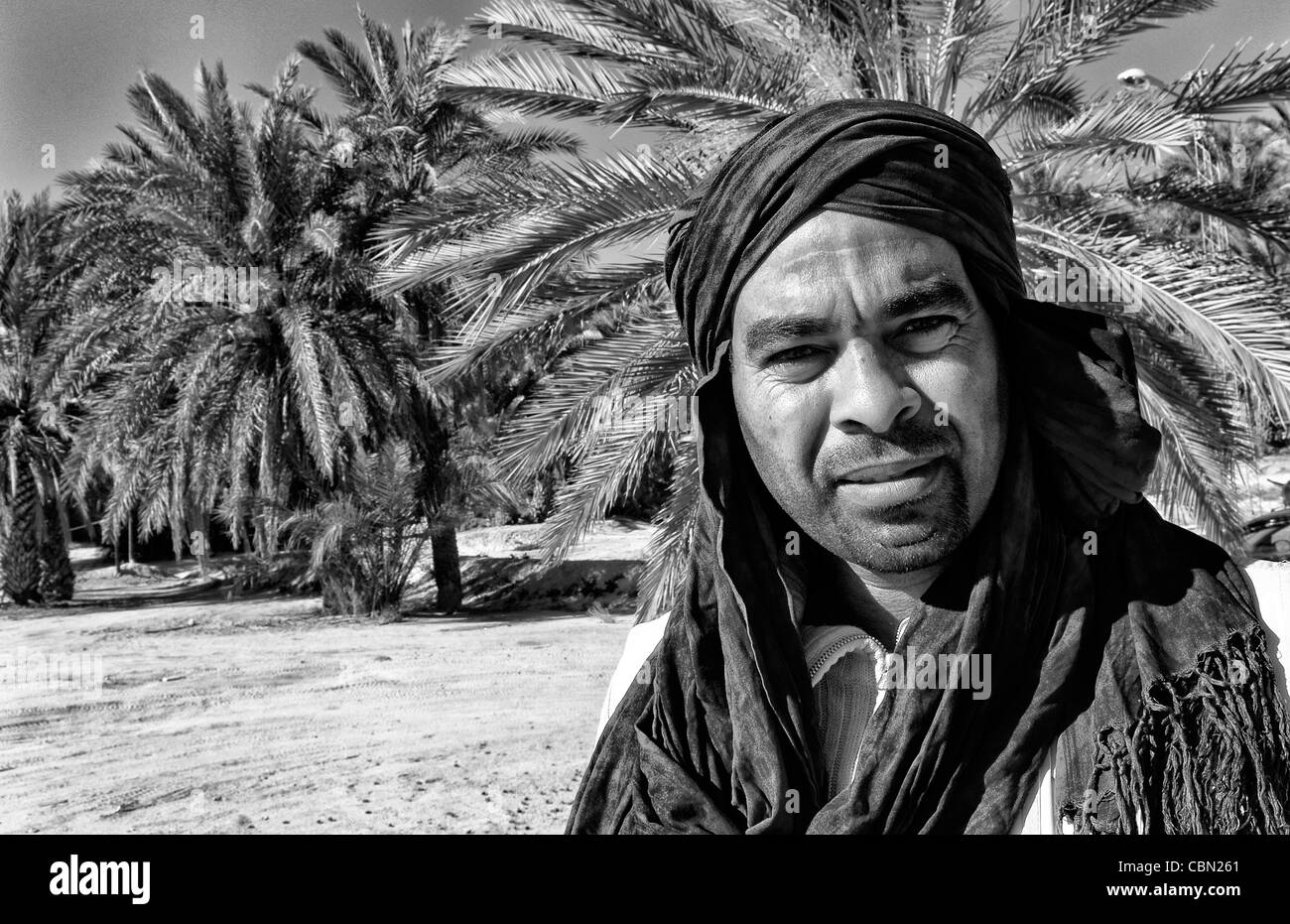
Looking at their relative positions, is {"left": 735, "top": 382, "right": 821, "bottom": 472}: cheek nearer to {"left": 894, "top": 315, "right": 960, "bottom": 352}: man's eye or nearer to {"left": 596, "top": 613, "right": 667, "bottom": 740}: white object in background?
{"left": 894, "top": 315, "right": 960, "bottom": 352}: man's eye

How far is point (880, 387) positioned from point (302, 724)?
Result: 27.6 ft

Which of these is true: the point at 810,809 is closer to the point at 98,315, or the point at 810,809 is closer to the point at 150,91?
the point at 150,91

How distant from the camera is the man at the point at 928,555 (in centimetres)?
98

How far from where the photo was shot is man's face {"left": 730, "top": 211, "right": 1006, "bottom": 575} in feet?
3.29

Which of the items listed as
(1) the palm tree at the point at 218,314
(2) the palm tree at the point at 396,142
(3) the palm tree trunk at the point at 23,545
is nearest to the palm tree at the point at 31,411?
(3) the palm tree trunk at the point at 23,545

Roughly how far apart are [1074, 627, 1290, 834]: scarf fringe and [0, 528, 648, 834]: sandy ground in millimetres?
5006

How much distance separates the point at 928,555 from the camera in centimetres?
102

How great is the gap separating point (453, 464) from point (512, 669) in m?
4.87

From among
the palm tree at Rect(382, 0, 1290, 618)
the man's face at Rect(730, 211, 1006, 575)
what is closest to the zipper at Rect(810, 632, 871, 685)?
the man's face at Rect(730, 211, 1006, 575)

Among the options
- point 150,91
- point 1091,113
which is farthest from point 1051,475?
point 150,91

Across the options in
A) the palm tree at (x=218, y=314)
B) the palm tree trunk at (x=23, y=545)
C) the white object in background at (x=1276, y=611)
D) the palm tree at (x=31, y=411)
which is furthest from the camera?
the palm tree trunk at (x=23, y=545)

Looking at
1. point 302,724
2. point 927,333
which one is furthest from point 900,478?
point 302,724

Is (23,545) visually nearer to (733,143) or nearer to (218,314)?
(218,314)

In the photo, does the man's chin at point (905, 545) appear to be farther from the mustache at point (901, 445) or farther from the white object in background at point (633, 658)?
the white object in background at point (633, 658)
